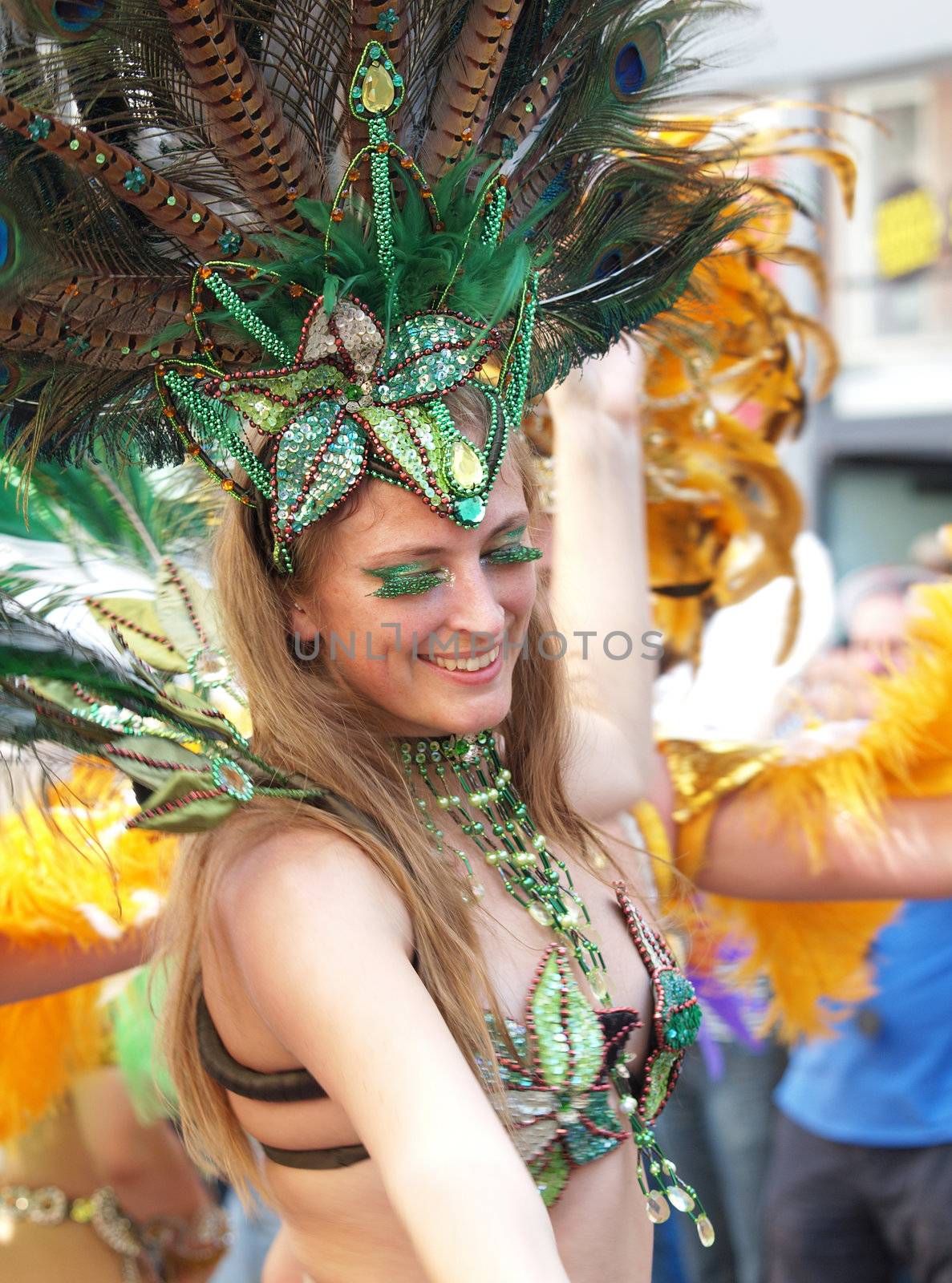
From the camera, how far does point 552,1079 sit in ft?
4.56

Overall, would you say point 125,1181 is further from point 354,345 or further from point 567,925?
point 354,345

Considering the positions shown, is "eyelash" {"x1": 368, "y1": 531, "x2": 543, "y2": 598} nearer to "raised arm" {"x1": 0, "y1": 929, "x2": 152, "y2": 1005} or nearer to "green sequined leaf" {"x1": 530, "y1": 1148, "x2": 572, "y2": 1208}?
"green sequined leaf" {"x1": 530, "y1": 1148, "x2": 572, "y2": 1208}

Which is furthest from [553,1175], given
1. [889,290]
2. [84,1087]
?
[889,290]

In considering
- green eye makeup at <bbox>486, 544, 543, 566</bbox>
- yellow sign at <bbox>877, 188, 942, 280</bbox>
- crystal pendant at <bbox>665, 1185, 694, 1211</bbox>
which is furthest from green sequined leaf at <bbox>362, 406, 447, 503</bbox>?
yellow sign at <bbox>877, 188, 942, 280</bbox>

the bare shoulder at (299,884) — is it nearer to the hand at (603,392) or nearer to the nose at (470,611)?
the nose at (470,611)

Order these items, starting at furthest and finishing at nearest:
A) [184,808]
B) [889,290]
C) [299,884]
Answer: [889,290], [299,884], [184,808]

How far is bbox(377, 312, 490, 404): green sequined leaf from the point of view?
4.43ft

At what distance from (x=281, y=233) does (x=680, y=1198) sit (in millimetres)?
1108

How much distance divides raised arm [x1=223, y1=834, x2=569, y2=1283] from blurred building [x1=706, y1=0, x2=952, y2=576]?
5.70 metres

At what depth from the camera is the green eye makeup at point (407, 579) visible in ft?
4.42

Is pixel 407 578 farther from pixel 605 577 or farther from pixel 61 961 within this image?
pixel 61 961

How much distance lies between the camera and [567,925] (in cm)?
153

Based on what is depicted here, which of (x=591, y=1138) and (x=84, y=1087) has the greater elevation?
(x=591, y=1138)

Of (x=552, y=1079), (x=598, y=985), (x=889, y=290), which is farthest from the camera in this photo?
(x=889, y=290)
